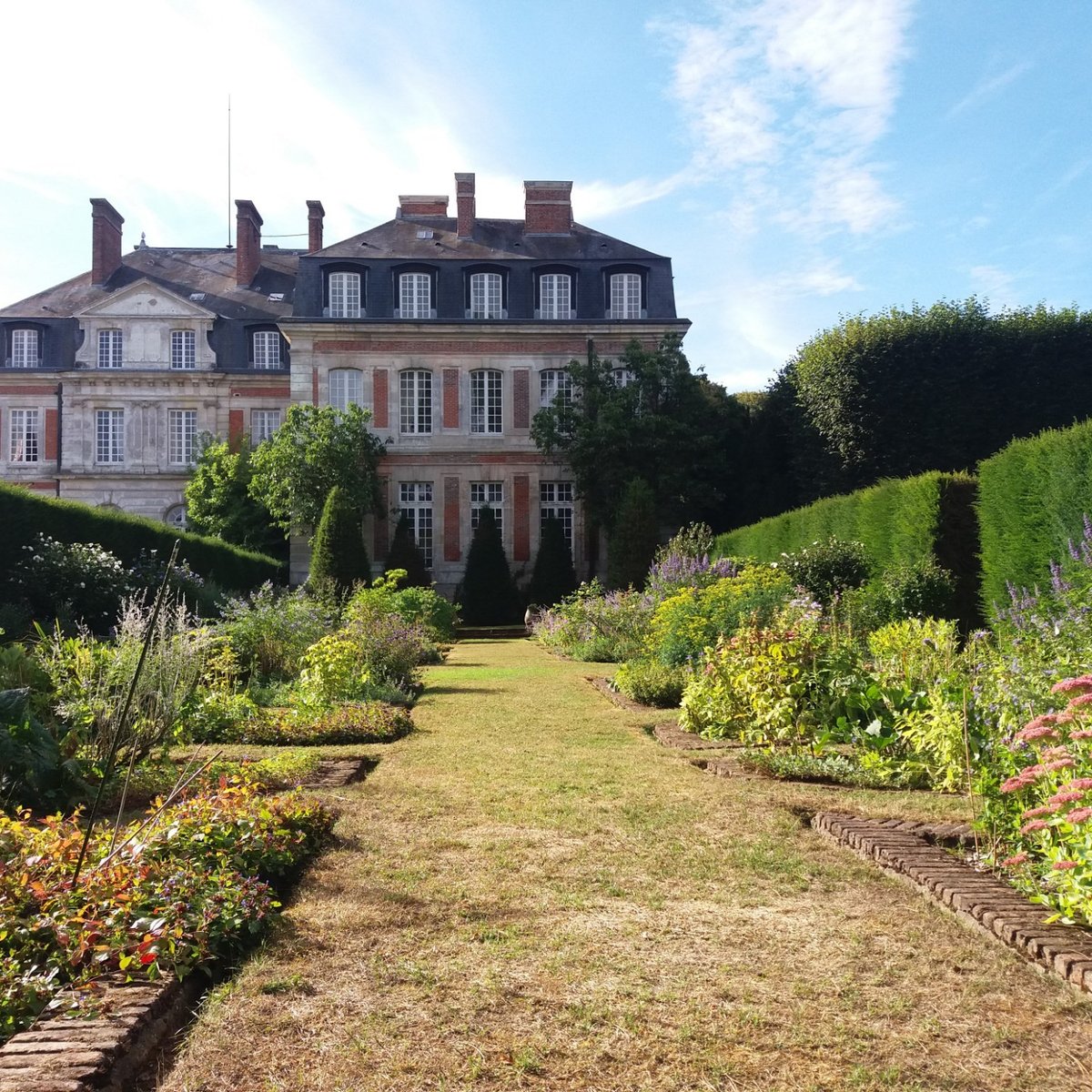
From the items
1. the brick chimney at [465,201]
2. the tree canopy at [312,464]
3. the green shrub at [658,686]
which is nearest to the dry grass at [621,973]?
the green shrub at [658,686]

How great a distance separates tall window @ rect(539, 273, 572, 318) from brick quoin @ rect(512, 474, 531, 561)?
4380 millimetres

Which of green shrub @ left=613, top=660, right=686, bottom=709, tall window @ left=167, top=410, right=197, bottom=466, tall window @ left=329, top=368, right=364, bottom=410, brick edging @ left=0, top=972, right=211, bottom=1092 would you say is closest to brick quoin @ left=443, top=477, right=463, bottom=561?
tall window @ left=329, top=368, right=364, bottom=410

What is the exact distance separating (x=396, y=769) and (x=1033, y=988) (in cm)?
392

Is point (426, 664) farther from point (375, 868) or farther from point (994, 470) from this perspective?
point (375, 868)

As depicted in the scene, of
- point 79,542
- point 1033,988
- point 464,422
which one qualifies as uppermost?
point 464,422

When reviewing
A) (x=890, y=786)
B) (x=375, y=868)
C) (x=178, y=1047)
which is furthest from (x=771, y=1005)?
(x=890, y=786)

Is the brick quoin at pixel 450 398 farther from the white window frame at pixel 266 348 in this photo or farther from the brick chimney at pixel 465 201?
the white window frame at pixel 266 348

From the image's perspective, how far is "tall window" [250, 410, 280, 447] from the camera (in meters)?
31.7

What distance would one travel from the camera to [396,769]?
20.1ft

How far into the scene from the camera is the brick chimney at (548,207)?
29.2 meters

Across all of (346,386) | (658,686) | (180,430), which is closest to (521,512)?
(346,386)

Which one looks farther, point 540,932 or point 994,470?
point 994,470

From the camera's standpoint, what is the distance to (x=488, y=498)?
28.3 metres

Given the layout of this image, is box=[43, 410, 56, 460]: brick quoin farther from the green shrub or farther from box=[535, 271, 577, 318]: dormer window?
the green shrub
